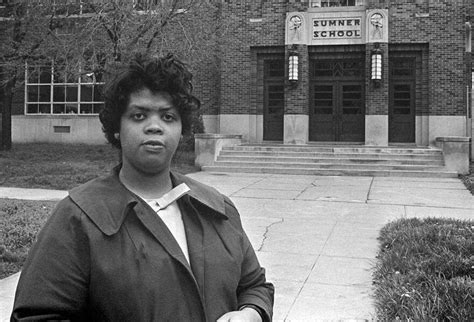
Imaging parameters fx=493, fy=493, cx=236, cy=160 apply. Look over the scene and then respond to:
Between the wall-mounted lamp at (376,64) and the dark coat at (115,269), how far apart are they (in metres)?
17.9

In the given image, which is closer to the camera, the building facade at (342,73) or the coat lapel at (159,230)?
the coat lapel at (159,230)

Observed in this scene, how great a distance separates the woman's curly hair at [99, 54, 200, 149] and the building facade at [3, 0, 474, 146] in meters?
16.6

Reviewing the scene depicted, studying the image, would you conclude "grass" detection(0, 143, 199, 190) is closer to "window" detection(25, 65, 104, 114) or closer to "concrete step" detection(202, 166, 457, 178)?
"concrete step" detection(202, 166, 457, 178)

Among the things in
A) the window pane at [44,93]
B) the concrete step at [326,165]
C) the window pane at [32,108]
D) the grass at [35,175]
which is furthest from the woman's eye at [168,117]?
the window pane at [32,108]

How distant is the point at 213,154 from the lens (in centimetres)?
1641

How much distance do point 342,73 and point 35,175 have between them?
1238 centimetres

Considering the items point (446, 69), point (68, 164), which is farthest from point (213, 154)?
point (446, 69)

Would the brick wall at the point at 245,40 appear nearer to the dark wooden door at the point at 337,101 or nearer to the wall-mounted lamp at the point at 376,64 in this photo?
the dark wooden door at the point at 337,101

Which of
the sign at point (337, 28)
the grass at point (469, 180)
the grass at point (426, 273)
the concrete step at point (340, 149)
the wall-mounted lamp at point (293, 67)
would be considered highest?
the sign at point (337, 28)

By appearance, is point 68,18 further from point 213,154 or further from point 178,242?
point 178,242

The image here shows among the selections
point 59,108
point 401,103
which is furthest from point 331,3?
point 59,108

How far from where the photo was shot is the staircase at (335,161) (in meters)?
15.1

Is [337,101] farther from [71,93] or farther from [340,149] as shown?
[71,93]

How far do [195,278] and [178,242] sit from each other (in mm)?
129
